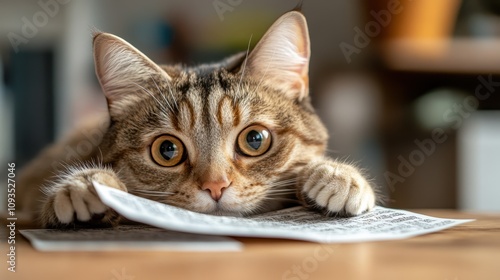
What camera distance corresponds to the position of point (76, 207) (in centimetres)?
88

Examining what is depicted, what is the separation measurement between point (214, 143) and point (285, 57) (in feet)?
0.94

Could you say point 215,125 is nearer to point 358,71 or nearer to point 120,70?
point 120,70

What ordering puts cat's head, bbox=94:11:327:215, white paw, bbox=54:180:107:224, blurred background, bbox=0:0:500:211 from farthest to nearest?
blurred background, bbox=0:0:500:211
cat's head, bbox=94:11:327:215
white paw, bbox=54:180:107:224

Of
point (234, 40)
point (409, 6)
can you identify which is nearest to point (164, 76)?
point (409, 6)

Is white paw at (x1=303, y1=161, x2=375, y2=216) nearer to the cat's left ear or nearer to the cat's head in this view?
the cat's head

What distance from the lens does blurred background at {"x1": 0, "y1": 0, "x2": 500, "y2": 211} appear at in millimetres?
2807

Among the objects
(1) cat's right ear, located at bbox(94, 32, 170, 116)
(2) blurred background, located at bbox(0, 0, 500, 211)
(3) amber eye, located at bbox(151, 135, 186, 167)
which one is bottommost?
(3) amber eye, located at bbox(151, 135, 186, 167)

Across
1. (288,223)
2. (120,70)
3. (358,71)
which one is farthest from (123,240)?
(358,71)

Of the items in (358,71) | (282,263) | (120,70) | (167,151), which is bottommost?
(282,263)

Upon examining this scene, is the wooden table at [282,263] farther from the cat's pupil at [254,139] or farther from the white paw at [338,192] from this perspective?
the cat's pupil at [254,139]

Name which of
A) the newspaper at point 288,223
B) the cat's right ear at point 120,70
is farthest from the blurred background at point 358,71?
the newspaper at point 288,223

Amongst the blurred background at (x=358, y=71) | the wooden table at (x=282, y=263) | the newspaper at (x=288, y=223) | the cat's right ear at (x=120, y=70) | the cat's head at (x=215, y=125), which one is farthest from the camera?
the blurred background at (x=358, y=71)

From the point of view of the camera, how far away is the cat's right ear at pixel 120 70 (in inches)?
44.0

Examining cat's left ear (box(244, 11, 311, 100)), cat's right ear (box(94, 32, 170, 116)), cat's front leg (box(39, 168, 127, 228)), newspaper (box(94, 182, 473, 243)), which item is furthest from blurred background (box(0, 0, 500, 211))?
cat's front leg (box(39, 168, 127, 228))
